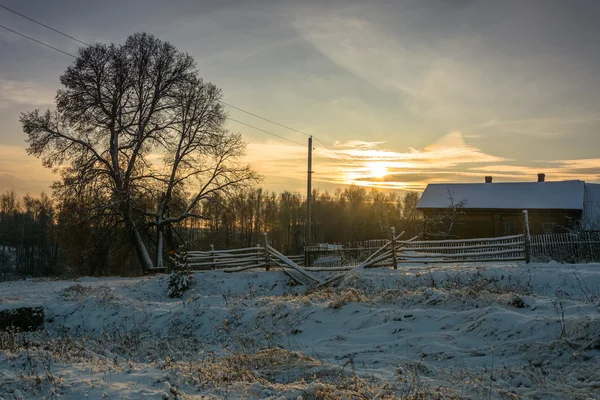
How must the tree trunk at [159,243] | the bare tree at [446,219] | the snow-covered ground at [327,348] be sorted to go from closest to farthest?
the snow-covered ground at [327,348] → the tree trunk at [159,243] → the bare tree at [446,219]

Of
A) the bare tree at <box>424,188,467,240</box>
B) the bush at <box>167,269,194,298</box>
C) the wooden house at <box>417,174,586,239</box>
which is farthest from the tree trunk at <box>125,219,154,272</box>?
the bare tree at <box>424,188,467,240</box>

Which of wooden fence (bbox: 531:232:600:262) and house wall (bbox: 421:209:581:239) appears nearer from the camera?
wooden fence (bbox: 531:232:600:262)

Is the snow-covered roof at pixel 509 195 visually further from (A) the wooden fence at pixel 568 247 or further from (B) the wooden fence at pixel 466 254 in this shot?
(B) the wooden fence at pixel 466 254

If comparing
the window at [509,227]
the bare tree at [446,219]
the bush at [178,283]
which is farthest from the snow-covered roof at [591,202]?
the bush at [178,283]

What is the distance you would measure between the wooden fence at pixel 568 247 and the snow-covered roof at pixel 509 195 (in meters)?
16.5

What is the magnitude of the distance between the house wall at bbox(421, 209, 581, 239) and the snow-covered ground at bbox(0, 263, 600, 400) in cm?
2655

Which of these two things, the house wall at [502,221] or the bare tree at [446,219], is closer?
the house wall at [502,221]

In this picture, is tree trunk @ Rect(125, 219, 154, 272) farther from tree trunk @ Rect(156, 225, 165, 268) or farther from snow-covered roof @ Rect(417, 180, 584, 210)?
snow-covered roof @ Rect(417, 180, 584, 210)

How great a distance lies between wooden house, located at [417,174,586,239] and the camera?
36219 mm

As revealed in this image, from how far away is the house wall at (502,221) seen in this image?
3616 centimetres

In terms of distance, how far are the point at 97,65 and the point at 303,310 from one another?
22.0m

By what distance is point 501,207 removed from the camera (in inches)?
1483

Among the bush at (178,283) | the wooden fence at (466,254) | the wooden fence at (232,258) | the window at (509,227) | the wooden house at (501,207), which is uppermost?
the wooden house at (501,207)

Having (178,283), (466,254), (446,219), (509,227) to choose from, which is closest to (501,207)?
(509,227)
